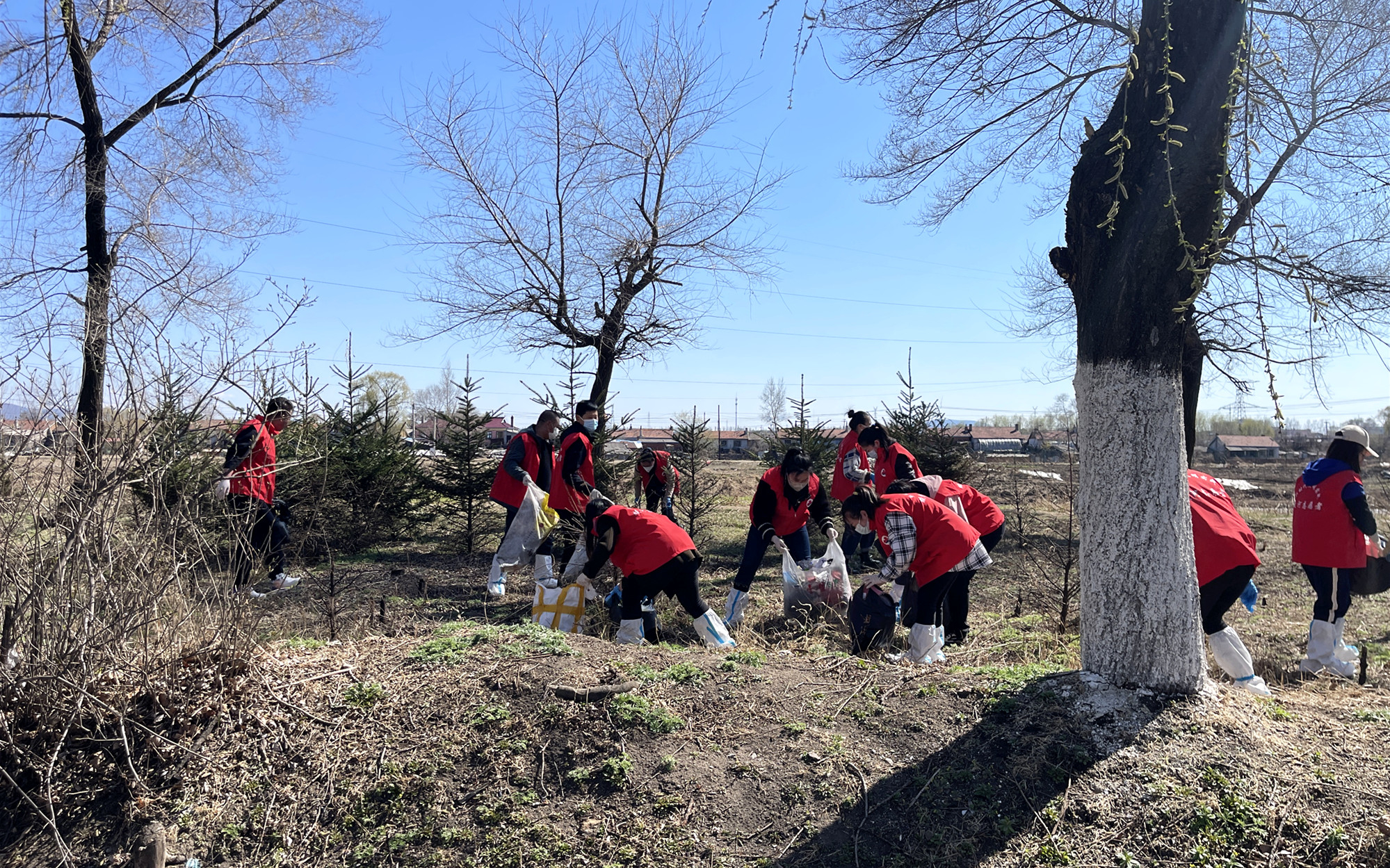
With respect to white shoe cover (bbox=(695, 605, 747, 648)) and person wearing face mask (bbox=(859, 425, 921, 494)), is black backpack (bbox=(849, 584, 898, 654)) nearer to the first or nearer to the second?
white shoe cover (bbox=(695, 605, 747, 648))

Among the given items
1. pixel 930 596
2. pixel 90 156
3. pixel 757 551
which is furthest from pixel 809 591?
pixel 90 156

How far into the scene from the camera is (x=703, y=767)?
10.6 ft

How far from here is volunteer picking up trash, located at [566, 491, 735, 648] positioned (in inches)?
203

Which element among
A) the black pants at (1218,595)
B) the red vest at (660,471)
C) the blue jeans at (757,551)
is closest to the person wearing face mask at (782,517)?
the blue jeans at (757,551)

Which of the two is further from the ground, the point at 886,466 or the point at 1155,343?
the point at 1155,343

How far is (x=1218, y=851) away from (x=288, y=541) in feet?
22.9

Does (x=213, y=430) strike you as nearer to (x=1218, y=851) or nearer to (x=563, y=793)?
(x=563, y=793)

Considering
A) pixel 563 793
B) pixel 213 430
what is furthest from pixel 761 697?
pixel 213 430

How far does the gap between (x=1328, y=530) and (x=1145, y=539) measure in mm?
3196

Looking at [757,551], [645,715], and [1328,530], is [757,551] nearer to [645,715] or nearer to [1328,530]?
[645,715]

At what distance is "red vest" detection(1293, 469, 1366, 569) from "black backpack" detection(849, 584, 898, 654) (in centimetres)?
273

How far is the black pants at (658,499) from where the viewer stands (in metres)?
8.21

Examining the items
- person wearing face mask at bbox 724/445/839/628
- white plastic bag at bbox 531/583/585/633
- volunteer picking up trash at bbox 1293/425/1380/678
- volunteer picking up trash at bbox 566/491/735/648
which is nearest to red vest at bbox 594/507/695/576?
volunteer picking up trash at bbox 566/491/735/648


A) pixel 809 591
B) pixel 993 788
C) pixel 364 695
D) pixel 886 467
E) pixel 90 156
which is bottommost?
pixel 993 788
